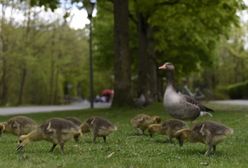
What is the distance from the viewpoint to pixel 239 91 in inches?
3150

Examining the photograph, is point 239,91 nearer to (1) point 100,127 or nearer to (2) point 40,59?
(2) point 40,59

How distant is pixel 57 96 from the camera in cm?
8088

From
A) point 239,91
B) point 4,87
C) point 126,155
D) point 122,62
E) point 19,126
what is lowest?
point 126,155

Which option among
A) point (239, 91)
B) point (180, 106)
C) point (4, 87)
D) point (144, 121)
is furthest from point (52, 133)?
point (239, 91)

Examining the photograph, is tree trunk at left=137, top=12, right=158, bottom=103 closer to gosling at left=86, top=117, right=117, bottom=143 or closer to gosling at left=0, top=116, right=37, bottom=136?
gosling at left=86, top=117, right=117, bottom=143

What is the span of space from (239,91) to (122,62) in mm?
53042

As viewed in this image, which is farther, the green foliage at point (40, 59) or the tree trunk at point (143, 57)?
the green foliage at point (40, 59)

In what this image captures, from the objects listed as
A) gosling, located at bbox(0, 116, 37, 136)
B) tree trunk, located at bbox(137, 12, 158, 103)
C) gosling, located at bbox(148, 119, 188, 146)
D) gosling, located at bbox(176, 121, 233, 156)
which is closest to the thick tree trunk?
tree trunk, located at bbox(137, 12, 158, 103)

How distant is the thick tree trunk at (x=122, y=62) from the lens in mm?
29766

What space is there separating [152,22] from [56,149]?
28.4 meters

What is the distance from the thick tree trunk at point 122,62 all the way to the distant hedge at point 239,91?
50.6 m

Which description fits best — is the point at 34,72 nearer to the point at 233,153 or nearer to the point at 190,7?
the point at 190,7

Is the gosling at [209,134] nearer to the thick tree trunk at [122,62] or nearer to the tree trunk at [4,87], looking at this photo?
the thick tree trunk at [122,62]

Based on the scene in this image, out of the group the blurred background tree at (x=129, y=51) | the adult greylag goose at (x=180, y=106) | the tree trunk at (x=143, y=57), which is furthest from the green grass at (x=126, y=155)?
the tree trunk at (x=143, y=57)
